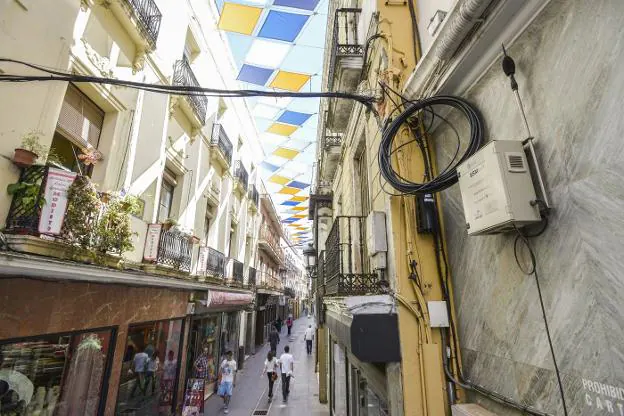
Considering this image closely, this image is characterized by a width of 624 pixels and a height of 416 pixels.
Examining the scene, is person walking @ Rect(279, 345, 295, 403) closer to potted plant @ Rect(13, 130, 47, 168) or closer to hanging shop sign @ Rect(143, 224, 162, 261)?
hanging shop sign @ Rect(143, 224, 162, 261)

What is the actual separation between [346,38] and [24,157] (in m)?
5.15

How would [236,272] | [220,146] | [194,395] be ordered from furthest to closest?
[236,272] → [220,146] → [194,395]

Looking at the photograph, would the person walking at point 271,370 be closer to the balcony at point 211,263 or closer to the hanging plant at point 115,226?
the balcony at point 211,263

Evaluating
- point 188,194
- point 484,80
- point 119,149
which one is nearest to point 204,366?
point 188,194

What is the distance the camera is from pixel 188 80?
856 centimetres

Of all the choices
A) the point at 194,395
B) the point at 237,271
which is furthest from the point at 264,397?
the point at 237,271

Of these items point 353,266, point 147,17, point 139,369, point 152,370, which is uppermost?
point 147,17

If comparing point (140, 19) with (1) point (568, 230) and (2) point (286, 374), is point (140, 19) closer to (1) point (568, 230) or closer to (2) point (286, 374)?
(1) point (568, 230)

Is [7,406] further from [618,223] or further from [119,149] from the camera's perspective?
[618,223]

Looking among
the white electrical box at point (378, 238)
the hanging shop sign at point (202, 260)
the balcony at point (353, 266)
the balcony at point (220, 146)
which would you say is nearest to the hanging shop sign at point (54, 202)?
the balcony at point (353, 266)

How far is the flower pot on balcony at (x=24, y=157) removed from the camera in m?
3.80

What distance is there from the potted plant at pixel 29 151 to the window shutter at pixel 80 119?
819 mm

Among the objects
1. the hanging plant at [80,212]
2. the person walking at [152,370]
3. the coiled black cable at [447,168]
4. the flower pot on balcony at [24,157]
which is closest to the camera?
the coiled black cable at [447,168]

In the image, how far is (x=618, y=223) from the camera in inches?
57.7
